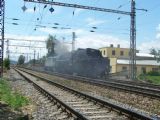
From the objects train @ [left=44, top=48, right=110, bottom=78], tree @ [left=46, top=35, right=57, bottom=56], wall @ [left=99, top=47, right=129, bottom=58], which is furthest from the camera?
wall @ [left=99, top=47, right=129, bottom=58]

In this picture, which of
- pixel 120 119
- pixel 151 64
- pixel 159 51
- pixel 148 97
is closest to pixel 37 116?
pixel 120 119

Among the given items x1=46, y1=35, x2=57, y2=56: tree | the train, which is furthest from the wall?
the train

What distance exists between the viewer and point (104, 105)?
13641 mm

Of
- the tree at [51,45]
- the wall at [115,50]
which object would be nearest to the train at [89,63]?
the tree at [51,45]

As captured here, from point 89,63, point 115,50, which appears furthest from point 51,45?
point 89,63

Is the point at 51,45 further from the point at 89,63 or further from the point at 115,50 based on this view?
the point at 89,63

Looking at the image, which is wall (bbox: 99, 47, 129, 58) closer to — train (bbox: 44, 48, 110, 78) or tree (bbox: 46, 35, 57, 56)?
tree (bbox: 46, 35, 57, 56)

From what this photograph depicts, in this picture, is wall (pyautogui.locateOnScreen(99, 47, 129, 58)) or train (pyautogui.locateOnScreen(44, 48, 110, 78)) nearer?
train (pyautogui.locateOnScreen(44, 48, 110, 78))

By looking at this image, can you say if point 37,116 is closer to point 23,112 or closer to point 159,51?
point 23,112

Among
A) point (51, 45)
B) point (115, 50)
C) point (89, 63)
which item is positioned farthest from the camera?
point (51, 45)

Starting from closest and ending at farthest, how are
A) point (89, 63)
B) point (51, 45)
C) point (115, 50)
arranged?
point (89, 63) → point (115, 50) → point (51, 45)

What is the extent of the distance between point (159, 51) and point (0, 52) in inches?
3082

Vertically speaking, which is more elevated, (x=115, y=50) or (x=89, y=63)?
(x=115, y=50)

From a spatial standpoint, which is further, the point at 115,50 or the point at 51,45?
the point at 51,45
